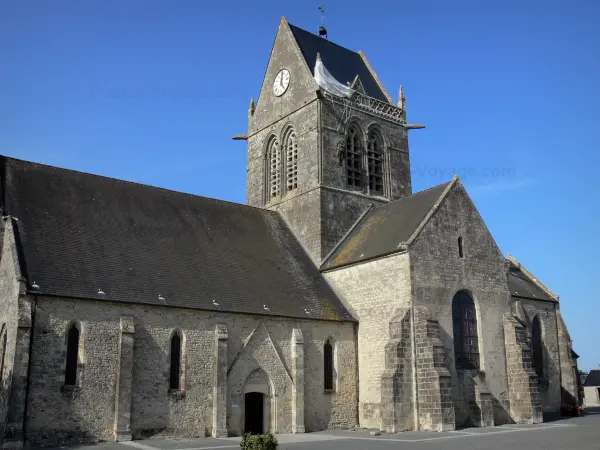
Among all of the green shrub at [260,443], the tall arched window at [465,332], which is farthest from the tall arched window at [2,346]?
the tall arched window at [465,332]

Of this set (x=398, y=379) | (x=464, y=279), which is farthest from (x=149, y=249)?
(x=464, y=279)

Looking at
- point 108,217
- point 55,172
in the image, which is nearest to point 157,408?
point 108,217

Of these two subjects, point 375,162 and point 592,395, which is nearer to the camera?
point 375,162

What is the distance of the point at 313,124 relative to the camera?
99.8 ft

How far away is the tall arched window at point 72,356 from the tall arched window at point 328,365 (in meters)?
9.61

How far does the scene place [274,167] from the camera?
107ft

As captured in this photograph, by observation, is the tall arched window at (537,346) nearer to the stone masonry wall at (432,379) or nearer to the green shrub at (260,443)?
the stone masonry wall at (432,379)

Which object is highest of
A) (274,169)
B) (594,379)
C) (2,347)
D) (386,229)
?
(274,169)

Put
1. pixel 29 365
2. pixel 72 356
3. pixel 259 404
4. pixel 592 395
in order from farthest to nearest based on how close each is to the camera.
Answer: pixel 592 395 < pixel 259 404 < pixel 72 356 < pixel 29 365

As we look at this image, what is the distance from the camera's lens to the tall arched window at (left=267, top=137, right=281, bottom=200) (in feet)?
106

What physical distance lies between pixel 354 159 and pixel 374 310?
31.6ft

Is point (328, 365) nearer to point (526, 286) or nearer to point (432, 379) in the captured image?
point (432, 379)

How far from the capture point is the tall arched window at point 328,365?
80.1 feet

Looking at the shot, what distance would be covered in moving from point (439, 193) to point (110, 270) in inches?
541
